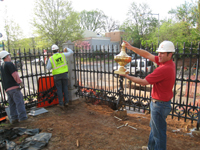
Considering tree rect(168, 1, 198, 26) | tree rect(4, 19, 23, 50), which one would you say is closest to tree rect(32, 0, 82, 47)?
tree rect(4, 19, 23, 50)

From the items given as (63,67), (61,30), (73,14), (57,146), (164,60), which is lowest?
(57,146)

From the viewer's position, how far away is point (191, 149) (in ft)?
9.46

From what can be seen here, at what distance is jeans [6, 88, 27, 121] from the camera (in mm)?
4062

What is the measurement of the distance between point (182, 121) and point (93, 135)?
2619 millimetres

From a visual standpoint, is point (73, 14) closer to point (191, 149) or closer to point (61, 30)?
point (61, 30)

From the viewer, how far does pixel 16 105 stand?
13.4ft

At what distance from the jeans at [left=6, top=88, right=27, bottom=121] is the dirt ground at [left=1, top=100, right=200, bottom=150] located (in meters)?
0.24

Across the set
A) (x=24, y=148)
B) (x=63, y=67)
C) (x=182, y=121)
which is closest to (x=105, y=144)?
(x=24, y=148)

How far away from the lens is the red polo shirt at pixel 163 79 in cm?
224

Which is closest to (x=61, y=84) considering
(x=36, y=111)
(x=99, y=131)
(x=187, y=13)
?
(x=36, y=111)

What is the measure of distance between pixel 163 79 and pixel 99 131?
2218mm

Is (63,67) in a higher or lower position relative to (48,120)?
higher

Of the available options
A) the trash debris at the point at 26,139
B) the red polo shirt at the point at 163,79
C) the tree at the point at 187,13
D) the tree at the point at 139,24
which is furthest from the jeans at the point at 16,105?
the tree at the point at 139,24

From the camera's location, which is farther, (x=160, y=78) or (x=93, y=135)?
(x=93, y=135)
